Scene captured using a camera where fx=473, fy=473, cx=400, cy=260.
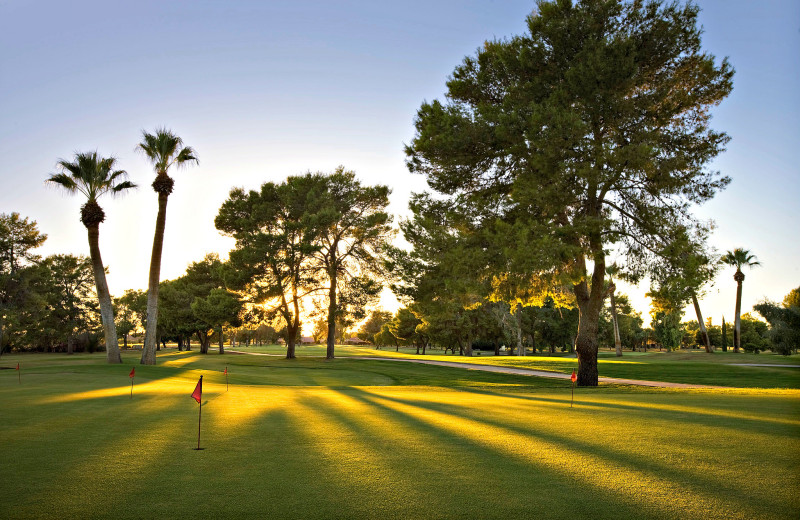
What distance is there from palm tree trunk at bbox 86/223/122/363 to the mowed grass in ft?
59.8

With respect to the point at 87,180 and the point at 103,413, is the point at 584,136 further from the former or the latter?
the point at 87,180

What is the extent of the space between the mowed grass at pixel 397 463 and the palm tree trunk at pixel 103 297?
59.8 feet

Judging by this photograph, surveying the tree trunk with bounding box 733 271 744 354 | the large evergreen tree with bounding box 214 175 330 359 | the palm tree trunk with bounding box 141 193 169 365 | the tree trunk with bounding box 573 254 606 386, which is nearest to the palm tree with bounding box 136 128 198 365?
the palm tree trunk with bounding box 141 193 169 365

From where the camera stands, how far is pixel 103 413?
10.0 m

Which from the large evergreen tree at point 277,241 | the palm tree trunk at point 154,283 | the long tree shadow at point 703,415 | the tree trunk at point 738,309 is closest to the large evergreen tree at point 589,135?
the long tree shadow at point 703,415

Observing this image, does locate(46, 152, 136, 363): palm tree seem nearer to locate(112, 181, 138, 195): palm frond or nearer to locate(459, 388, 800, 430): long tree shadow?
locate(112, 181, 138, 195): palm frond

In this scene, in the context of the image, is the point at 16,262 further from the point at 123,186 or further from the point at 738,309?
the point at 738,309

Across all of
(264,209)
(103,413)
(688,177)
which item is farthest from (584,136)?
(264,209)

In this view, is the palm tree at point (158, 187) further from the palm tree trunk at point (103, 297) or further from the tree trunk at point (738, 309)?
the tree trunk at point (738, 309)

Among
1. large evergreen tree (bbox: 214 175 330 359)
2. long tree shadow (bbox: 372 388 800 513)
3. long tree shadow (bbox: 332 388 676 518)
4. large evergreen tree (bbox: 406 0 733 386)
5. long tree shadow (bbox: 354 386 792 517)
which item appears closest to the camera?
long tree shadow (bbox: 332 388 676 518)

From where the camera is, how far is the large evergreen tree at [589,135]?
19375 mm

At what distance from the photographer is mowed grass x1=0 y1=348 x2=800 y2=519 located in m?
4.79

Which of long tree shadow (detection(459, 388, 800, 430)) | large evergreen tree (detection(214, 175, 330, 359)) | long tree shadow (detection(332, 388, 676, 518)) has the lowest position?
long tree shadow (detection(459, 388, 800, 430))

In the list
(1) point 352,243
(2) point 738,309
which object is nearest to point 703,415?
(1) point 352,243
